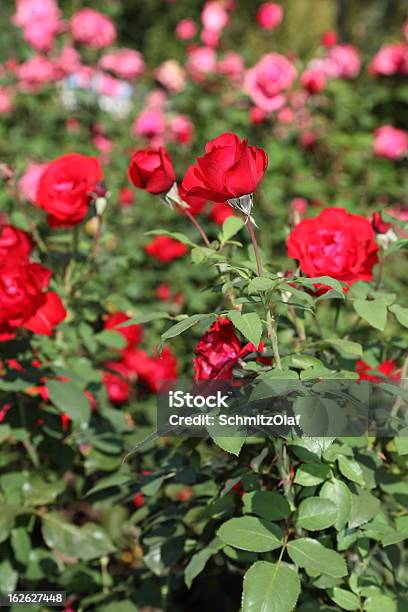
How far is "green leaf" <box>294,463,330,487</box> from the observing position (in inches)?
41.3

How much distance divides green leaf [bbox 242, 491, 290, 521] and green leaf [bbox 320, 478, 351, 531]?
0.23ft

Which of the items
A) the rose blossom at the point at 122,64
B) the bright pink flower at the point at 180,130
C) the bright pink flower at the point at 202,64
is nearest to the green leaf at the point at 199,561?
the bright pink flower at the point at 180,130

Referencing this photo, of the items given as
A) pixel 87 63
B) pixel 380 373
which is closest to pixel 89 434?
pixel 380 373

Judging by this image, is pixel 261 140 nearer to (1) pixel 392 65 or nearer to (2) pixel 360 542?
(1) pixel 392 65

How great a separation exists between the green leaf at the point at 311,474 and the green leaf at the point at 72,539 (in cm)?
57

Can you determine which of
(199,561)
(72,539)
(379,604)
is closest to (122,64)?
(72,539)

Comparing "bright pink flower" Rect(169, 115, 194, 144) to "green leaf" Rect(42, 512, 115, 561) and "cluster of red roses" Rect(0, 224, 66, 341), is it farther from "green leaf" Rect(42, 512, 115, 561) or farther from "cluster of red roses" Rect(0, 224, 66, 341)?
"green leaf" Rect(42, 512, 115, 561)

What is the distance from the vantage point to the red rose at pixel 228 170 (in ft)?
2.93

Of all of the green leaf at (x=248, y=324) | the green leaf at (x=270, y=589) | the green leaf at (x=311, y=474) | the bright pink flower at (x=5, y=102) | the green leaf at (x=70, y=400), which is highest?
the green leaf at (x=248, y=324)

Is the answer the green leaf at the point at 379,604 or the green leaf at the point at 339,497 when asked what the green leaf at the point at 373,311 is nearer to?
the green leaf at the point at 339,497

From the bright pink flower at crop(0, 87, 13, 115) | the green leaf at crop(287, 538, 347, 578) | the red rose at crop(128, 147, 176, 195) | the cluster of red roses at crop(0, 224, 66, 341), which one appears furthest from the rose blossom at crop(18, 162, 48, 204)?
the green leaf at crop(287, 538, 347, 578)

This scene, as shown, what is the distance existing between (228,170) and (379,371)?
0.56 meters

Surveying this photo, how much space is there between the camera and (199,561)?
3.67 ft

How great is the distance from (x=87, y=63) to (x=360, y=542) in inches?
133
